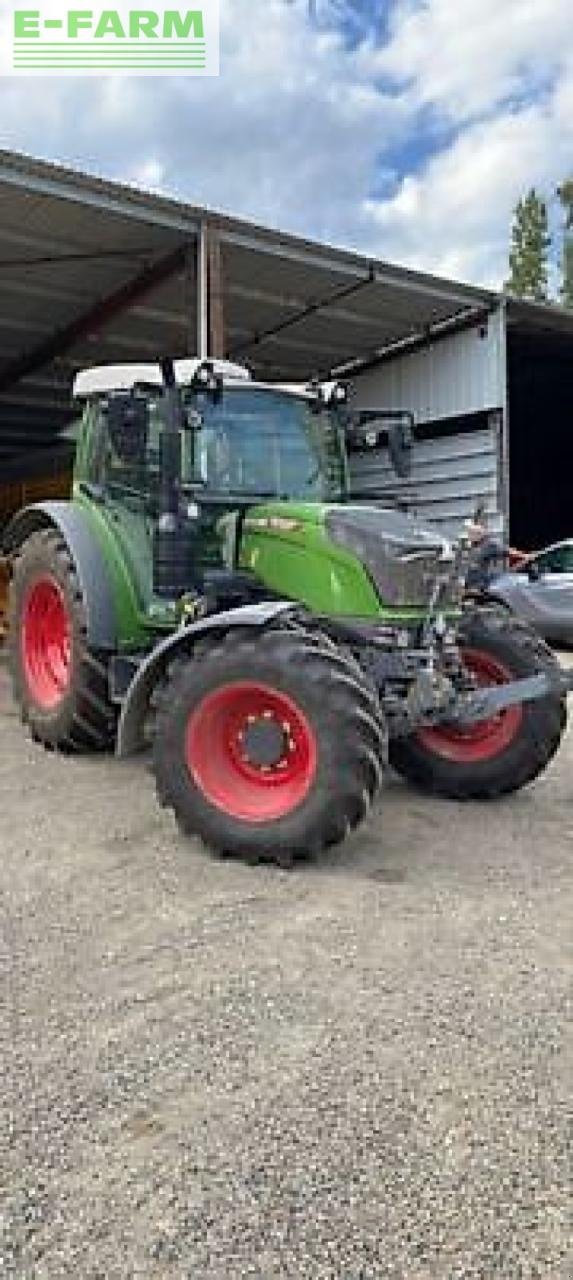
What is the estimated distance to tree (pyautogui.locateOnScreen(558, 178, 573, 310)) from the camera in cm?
3853

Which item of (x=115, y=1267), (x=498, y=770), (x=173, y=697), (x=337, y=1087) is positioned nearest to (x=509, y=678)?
(x=498, y=770)

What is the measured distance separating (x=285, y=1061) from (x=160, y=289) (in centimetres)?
1033

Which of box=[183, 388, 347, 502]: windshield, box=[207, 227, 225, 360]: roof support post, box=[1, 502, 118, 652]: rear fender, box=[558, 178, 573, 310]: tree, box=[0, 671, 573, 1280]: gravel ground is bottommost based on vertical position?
box=[0, 671, 573, 1280]: gravel ground

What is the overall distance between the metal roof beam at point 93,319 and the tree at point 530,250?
1127 inches

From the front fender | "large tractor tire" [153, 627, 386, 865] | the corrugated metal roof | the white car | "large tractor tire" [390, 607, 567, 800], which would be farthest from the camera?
the white car

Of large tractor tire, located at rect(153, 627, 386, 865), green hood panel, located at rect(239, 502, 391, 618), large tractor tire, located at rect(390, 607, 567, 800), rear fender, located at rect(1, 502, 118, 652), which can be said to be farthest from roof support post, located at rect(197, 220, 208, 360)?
large tractor tire, located at rect(153, 627, 386, 865)

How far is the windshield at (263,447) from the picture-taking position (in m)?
5.05

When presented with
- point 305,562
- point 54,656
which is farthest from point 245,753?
point 54,656

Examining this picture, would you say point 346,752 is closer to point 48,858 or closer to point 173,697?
point 173,697

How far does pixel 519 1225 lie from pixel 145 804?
3193 millimetres

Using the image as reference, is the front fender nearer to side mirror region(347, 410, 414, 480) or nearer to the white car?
side mirror region(347, 410, 414, 480)

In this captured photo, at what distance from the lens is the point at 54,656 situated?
6.21m

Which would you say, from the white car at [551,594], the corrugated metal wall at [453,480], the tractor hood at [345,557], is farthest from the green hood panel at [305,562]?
the white car at [551,594]

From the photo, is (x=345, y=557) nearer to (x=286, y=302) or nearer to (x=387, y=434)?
(x=387, y=434)
